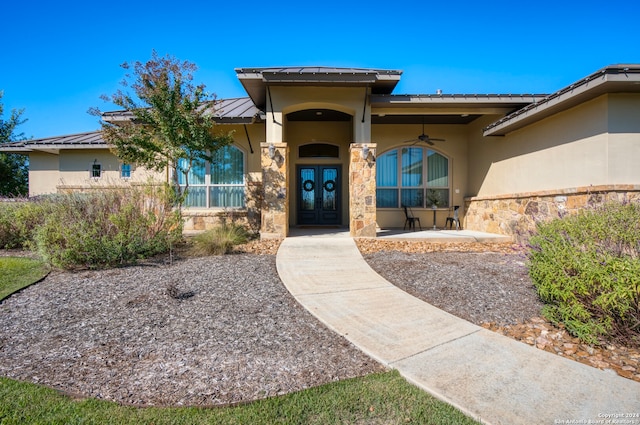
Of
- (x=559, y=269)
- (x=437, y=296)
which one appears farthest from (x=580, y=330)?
(x=437, y=296)

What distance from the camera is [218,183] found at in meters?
11.5

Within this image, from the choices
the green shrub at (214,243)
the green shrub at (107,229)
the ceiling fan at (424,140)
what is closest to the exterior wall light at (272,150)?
the green shrub at (214,243)

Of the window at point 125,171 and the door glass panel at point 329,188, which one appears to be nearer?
the door glass panel at point 329,188

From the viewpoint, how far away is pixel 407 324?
11.8 ft

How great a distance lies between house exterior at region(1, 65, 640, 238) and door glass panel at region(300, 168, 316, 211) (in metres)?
0.04

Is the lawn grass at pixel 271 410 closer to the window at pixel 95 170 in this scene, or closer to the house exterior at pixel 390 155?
the house exterior at pixel 390 155

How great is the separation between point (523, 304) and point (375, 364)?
2.59 meters

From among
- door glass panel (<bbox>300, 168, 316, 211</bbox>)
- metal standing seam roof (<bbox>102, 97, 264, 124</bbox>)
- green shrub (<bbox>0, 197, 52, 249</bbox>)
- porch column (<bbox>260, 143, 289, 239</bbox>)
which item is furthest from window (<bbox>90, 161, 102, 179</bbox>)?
porch column (<bbox>260, 143, 289, 239</bbox>)

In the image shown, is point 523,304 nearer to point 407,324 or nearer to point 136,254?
point 407,324

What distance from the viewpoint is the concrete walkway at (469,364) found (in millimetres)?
2207

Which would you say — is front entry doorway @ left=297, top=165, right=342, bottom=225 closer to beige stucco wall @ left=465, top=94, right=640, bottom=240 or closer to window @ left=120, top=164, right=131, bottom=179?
beige stucco wall @ left=465, top=94, right=640, bottom=240

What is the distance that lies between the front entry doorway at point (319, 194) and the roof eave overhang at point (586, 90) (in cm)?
634

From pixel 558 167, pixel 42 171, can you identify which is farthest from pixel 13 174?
pixel 558 167

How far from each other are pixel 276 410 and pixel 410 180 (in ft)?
37.9
